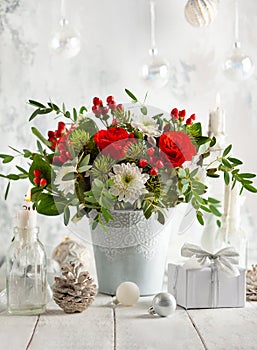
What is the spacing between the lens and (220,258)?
120 centimetres

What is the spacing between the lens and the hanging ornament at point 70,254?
149 cm

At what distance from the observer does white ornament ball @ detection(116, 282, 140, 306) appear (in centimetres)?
119

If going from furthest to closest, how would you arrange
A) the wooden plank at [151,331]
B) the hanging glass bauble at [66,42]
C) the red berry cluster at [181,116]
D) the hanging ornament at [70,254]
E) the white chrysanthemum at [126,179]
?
the hanging glass bauble at [66,42]
the hanging ornament at [70,254]
the red berry cluster at [181,116]
the white chrysanthemum at [126,179]
the wooden plank at [151,331]

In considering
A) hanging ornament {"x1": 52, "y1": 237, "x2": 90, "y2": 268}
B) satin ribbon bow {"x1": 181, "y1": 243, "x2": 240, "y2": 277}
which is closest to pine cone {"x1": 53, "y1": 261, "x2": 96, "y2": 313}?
satin ribbon bow {"x1": 181, "y1": 243, "x2": 240, "y2": 277}

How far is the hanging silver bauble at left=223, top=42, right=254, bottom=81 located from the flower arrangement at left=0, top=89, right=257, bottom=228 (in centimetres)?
48

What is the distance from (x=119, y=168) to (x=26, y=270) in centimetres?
29

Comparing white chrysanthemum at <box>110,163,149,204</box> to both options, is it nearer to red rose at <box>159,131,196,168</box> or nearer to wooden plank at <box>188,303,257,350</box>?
red rose at <box>159,131,196,168</box>

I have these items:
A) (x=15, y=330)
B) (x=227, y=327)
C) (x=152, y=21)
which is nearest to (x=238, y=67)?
(x=152, y=21)

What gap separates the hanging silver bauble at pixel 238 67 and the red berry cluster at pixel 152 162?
0.61 m

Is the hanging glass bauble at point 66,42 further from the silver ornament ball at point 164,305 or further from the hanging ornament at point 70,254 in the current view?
the silver ornament ball at point 164,305

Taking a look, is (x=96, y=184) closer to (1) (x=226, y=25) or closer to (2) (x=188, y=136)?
(2) (x=188, y=136)

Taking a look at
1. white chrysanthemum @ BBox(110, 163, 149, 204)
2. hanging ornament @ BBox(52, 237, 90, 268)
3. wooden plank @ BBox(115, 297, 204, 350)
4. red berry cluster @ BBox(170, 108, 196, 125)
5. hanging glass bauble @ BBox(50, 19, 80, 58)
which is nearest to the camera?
wooden plank @ BBox(115, 297, 204, 350)

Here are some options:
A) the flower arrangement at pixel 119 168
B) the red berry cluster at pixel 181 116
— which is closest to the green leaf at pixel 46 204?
the flower arrangement at pixel 119 168

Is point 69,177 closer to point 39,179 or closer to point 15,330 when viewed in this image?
point 39,179
